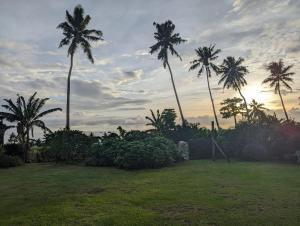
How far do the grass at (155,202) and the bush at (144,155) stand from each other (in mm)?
7749

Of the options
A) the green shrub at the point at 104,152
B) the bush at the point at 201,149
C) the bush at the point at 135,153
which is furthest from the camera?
the bush at the point at 201,149

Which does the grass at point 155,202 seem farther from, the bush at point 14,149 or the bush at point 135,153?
the bush at point 14,149

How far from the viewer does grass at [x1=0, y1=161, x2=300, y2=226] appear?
33.3 feet

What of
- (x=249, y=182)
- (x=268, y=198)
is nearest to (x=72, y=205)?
(x=268, y=198)

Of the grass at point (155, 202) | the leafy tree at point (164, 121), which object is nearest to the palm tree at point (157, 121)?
the leafy tree at point (164, 121)

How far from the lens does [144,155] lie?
27.0m

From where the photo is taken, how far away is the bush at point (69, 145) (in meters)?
32.7

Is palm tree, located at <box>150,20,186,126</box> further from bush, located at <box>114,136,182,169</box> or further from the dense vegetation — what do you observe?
bush, located at <box>114,136,182,169</box>

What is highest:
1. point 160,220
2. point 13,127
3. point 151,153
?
point 13,127

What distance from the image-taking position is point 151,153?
89.7 feet

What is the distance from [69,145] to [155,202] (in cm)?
2170

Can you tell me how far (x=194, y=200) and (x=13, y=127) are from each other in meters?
29.4

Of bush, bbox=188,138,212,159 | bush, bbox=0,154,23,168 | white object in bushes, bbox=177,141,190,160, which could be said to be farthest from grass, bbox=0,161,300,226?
bush, bbox=188,138,212,159

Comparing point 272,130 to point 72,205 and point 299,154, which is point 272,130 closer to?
point 299,154
